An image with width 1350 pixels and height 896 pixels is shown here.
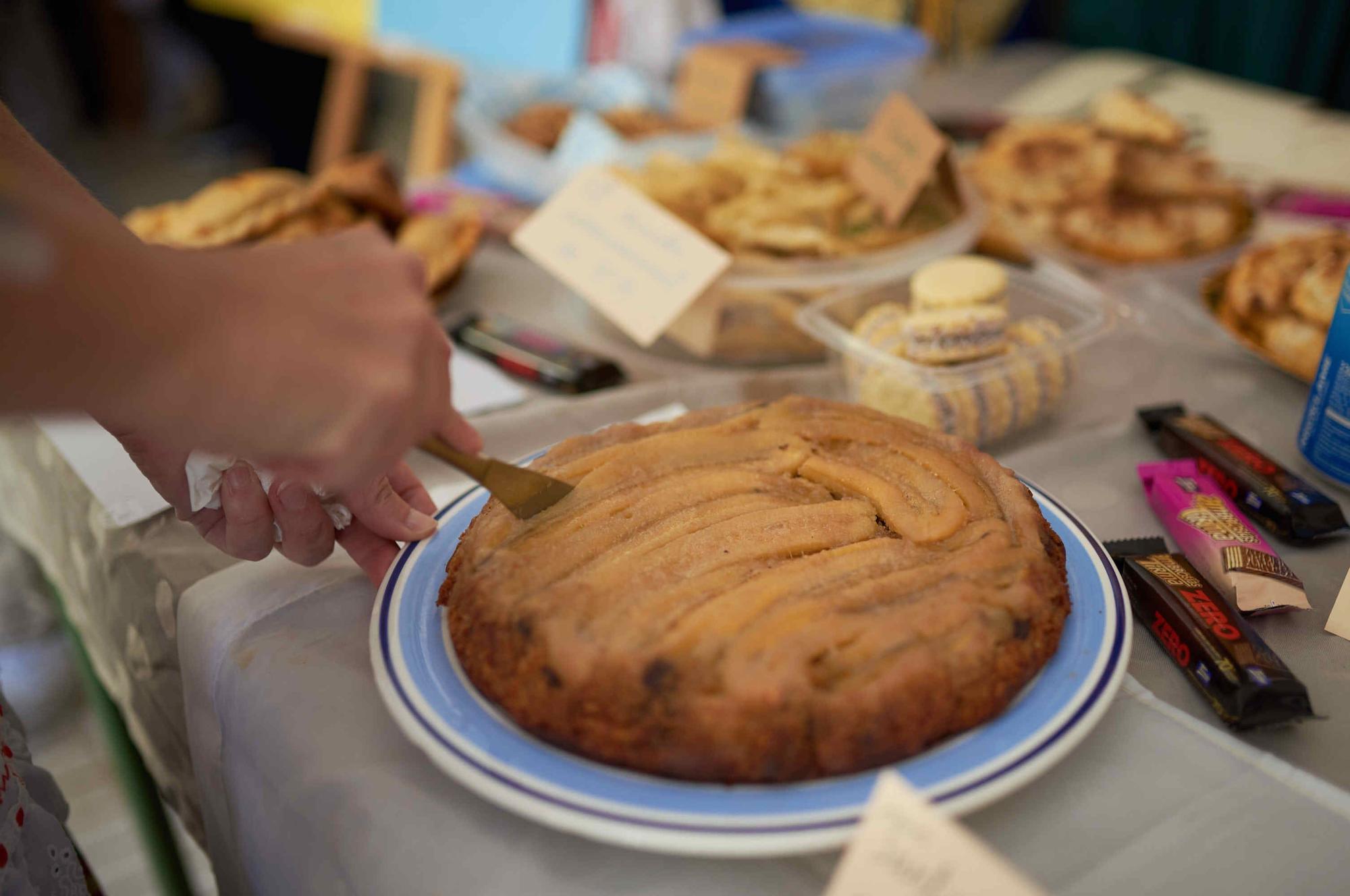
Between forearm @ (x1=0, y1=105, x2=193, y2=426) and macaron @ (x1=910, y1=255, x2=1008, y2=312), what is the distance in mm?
823

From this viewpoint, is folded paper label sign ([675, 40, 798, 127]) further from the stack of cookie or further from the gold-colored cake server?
the gold-colored cake server

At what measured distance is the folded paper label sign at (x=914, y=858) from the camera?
0.48 meters

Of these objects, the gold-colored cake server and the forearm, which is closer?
the forearm

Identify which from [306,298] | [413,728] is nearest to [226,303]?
[306,298]

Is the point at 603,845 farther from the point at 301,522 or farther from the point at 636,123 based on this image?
the point at 636,123

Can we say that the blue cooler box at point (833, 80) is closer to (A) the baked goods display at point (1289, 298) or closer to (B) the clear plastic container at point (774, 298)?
(B) the clear plastic container at point (774, 298)

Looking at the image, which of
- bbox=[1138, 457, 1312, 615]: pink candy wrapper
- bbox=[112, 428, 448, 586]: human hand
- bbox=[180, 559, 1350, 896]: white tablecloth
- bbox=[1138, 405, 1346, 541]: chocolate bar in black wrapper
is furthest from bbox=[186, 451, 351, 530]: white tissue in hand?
bbox=[1138, 405, 1346, 541]: chocolate bar in black wrapper

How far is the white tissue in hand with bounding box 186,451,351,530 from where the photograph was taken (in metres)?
0.82

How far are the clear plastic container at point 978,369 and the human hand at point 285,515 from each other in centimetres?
51

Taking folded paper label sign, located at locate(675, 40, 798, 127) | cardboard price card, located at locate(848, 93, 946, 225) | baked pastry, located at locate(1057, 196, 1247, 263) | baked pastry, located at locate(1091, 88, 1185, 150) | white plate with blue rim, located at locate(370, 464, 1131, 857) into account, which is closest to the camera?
white plate with blue rim, located at locate(370, 464, 1131, 857)

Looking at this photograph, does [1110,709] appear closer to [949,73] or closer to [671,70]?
[671,70]

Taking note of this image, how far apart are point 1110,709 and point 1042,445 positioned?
17.9 inches

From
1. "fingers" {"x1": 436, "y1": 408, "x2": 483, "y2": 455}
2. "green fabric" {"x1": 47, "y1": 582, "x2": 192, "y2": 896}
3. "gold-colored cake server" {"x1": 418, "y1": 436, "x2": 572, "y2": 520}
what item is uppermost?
"fingers" {"x1": 436, "y1": 408, "x2": 483, "y2": 455}

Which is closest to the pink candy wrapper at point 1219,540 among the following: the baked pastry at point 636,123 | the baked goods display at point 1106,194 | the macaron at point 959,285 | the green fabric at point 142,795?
the macaron at point 959,285
